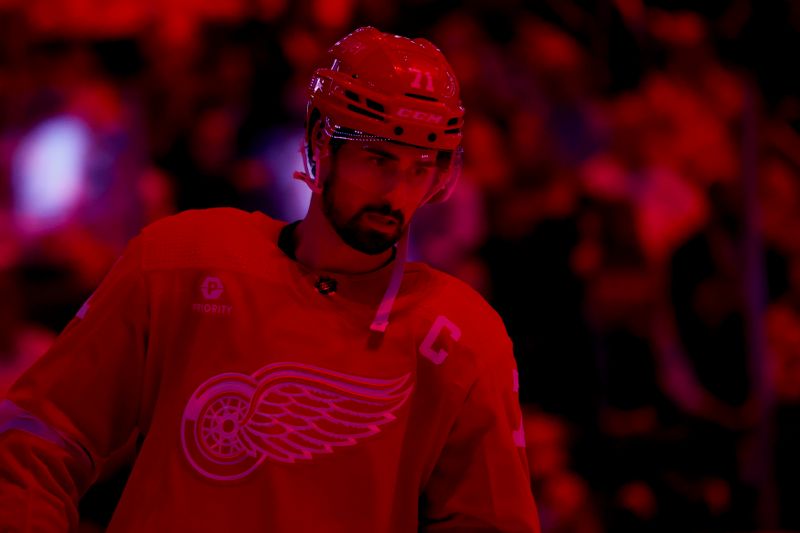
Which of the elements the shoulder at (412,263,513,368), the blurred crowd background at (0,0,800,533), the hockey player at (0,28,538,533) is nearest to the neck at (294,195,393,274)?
the hockey player at (0,28,538,533)

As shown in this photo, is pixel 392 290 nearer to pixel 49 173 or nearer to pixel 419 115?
pixel 419 115

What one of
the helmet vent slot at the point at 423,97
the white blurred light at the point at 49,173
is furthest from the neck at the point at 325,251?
the white blurred light at the point at 49,173

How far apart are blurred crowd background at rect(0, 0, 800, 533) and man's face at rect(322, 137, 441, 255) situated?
6.58 ft

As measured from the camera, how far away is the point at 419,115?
4.53 feet

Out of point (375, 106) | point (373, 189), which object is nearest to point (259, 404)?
point (373, 189)

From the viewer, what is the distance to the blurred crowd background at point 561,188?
3326 millimetres

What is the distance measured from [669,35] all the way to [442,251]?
1.62 metres

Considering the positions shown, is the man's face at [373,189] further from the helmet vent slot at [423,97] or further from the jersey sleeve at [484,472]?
the jersey sleeve at [484,472]

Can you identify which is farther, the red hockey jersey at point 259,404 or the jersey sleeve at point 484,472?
the jersey sleeve at point 484,472

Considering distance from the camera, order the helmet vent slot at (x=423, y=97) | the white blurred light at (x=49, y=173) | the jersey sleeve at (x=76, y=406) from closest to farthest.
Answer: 1. the jersey sleeve at (x=76, y=406)
2. the helmet vent slot at (x=423, y=97)
3. the white blurred light at (x=49, y=173)

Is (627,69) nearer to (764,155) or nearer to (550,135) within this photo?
(550,135)

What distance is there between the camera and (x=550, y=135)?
4199mm

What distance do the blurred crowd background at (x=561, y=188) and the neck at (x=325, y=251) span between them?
1908 mm

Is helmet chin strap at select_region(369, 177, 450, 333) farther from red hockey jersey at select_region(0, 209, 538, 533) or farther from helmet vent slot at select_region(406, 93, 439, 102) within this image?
helmet vent slot at select_region(406, 93, 439, 102)
